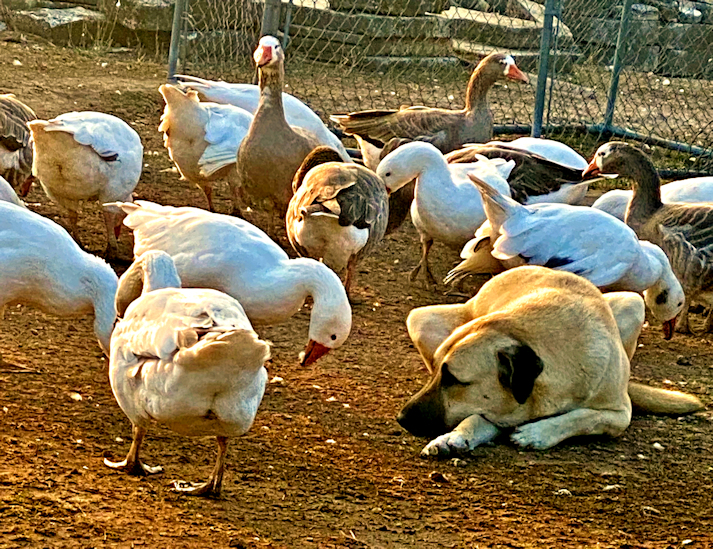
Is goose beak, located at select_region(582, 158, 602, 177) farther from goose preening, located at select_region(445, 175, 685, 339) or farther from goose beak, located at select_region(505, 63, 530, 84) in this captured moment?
goose beak, located at select_region(505, 63, 530, 84)

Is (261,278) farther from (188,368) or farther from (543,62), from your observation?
(543,62)

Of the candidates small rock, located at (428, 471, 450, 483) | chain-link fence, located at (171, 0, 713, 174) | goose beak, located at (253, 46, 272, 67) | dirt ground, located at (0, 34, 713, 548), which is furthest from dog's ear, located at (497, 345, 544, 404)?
chain-link fence, located at (171, 0, 713, 174)

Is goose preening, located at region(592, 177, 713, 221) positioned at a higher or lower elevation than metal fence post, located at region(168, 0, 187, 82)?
higher

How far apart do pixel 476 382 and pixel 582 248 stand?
1.85 meters

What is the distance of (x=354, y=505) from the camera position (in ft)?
13.9

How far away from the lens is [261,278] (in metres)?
5.27

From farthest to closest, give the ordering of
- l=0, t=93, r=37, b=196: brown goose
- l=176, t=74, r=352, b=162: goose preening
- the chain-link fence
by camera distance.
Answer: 1. the chain-link fence
2. l=176, t=74, r=352, b=162: goose preening
3. l=0, t=93, r=37, b=196: brown goose

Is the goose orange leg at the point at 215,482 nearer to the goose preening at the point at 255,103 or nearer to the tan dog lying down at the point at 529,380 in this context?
the tan dog lying down at the point at 529,380

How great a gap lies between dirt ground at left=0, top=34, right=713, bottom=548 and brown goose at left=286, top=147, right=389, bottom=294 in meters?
0.50

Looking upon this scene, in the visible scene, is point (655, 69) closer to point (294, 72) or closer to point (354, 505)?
point (294, 72)

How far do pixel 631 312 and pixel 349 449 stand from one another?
1.63 meters

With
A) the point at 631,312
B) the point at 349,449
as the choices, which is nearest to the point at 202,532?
the point at 349,449

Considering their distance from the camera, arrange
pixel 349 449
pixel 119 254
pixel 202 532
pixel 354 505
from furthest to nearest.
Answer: pixel 119 254
pixel 349 449
pixel 354 505
pixel 202 532

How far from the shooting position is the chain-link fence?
1196 cm
